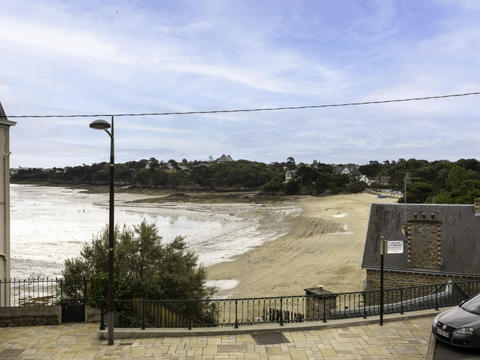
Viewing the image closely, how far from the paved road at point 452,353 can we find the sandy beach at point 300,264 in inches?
591

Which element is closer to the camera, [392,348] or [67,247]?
[392,348]

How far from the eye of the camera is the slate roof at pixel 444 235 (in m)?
16.8

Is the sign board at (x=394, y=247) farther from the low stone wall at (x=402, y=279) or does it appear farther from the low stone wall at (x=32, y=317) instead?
the low stone wall at (x=32, y=317)

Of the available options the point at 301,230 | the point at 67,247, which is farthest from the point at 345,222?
the point at 67,247

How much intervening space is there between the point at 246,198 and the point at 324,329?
89.1 m

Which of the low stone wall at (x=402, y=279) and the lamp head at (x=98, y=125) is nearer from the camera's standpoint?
the lamp head at (x=98, y=125)

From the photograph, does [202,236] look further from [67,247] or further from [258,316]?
[258,316]

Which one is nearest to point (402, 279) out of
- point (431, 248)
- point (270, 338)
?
point (431, 248)

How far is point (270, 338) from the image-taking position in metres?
10.6

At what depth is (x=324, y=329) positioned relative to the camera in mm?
11117

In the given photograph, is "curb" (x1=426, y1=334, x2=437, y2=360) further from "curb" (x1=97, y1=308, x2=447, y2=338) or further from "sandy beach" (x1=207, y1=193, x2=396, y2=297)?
"sandy beach" (x1=207, y1=193, x2=396, y2=297)

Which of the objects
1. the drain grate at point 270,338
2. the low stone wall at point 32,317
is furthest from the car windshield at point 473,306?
the low stone wall at point 32,317

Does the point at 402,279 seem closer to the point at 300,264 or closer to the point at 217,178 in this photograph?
the point at 300,264

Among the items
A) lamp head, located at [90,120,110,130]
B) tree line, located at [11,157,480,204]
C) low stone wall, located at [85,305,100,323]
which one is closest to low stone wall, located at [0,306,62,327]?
low stone wall, located at [85,305,100,323]
